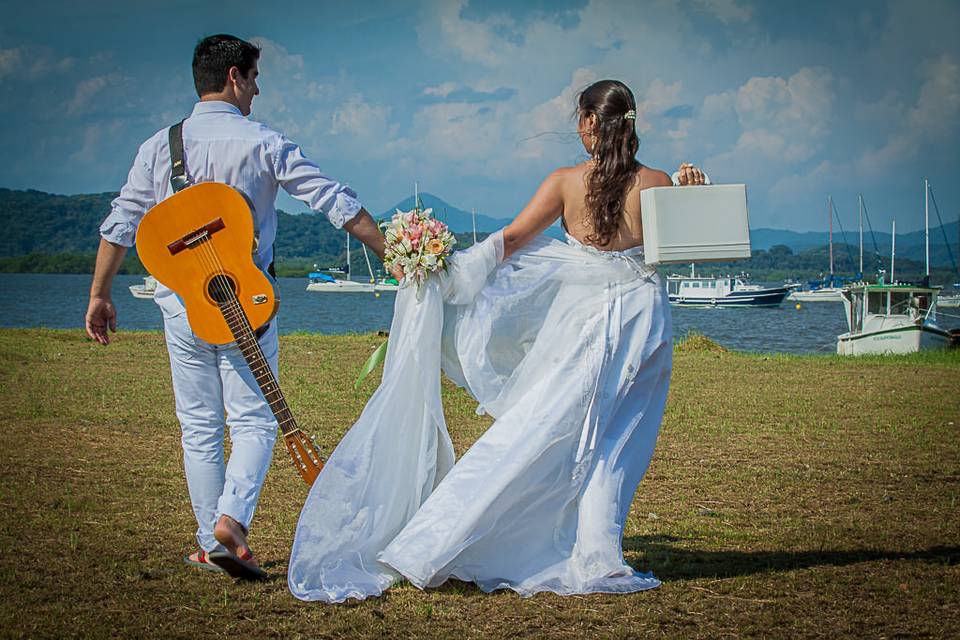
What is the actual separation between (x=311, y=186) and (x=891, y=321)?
24.9 meters

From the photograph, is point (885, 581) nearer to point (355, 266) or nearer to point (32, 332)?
point (32, 332)

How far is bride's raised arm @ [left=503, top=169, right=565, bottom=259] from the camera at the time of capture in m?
4.77

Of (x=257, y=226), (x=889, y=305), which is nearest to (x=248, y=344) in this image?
(x=257, y=226)

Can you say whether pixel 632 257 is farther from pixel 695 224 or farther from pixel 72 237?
pixel 72 237

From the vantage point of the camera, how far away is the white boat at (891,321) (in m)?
24.9

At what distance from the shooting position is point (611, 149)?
466 cm

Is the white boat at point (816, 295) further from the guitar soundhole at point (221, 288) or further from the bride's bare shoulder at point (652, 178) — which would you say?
the guitar soundhole at point (221, 288)

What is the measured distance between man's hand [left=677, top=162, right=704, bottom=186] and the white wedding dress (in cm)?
41

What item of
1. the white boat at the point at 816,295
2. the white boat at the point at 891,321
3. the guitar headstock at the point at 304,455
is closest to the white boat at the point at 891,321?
the white boat at the point at 891,321

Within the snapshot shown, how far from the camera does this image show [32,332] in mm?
18328

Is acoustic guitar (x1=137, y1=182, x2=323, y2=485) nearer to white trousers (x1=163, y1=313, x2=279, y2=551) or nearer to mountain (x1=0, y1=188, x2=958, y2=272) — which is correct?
white trousers (x1=163, y1=313, x2=279, y2=551)

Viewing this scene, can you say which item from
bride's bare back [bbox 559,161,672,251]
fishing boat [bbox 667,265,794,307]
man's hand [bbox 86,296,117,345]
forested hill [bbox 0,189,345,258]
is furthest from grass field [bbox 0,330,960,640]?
forested hill [bbox 0,189,345,258]

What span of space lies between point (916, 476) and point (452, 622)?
4804mm

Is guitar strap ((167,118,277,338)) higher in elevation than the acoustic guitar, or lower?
higher
